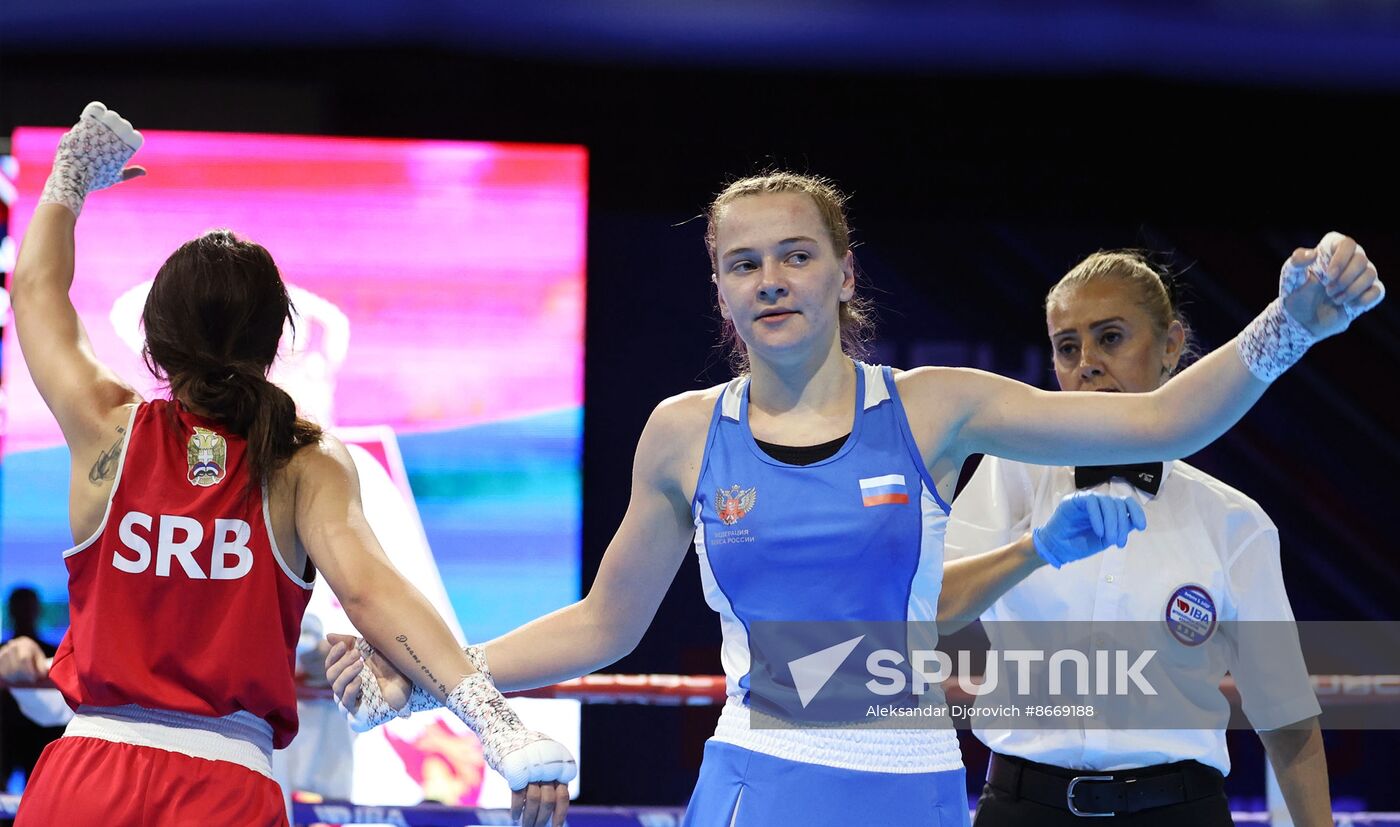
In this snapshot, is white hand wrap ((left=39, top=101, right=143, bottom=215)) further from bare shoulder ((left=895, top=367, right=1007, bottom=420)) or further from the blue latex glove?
the blue latex glove

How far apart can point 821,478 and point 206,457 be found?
2.82ft

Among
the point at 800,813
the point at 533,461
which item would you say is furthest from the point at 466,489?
the point at 800,813

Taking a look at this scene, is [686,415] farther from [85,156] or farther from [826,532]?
[85,156]

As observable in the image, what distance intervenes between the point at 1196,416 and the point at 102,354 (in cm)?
470

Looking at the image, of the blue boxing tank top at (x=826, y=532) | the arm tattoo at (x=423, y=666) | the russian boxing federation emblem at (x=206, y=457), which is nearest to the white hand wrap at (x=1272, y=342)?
the blue boxing tank top at (x=826, y=532)

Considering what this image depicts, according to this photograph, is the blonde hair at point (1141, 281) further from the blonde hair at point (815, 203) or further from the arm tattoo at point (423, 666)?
the arm tattoo at point (423, 666)

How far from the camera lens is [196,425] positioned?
1.94m

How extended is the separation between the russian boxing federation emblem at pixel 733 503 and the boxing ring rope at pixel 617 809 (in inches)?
51.4

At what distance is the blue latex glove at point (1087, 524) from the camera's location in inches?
79.9

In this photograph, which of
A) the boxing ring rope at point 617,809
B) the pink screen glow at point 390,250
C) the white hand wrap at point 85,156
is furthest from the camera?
the pink screen glow at point 390,250

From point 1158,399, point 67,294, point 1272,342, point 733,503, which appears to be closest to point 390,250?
point 67,294

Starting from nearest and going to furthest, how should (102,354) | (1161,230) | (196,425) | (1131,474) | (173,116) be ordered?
(196,425), (1131,474), (102,354), (173,116), (1161,230)

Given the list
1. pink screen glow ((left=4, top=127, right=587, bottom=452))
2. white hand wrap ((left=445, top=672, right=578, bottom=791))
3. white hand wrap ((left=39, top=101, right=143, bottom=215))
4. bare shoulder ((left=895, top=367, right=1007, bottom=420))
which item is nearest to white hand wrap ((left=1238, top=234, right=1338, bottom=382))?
bare shoulder ((left=895, top=367, right=1007, bottom=420))

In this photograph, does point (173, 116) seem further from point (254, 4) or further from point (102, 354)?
point (102, 354)
